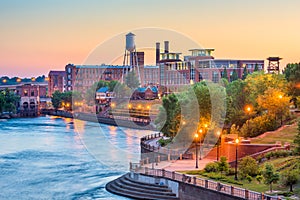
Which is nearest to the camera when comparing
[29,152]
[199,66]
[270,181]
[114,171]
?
Answer: [270,181]

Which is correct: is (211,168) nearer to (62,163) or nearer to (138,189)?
(138,189)

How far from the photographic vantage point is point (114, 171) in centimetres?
4678

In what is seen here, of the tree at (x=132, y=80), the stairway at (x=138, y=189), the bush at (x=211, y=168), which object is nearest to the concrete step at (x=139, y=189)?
the stairway at (x=138, y=189)

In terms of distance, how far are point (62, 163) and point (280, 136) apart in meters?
21.3

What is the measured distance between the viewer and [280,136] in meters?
47.6

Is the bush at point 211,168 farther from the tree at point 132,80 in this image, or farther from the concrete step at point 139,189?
the tree at point 132,80

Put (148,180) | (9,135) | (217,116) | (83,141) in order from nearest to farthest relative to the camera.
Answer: (148,180)
(217,116)
(83,141)
(9,135)

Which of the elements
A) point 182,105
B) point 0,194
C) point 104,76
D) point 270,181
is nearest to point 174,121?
point 182,105

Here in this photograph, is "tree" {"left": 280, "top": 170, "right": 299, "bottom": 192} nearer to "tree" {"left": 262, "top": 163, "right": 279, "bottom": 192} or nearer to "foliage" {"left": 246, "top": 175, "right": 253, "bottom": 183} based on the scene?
"tree" {"left": 262, "top": 163, "right": 279, "bottom": 192}

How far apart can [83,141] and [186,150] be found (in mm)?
26455

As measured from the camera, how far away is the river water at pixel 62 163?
3934 centimetres

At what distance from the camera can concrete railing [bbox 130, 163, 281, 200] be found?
27939 millimetres

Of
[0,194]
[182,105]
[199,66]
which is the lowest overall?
[0,194]

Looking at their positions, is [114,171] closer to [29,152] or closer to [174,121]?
[174,121]
